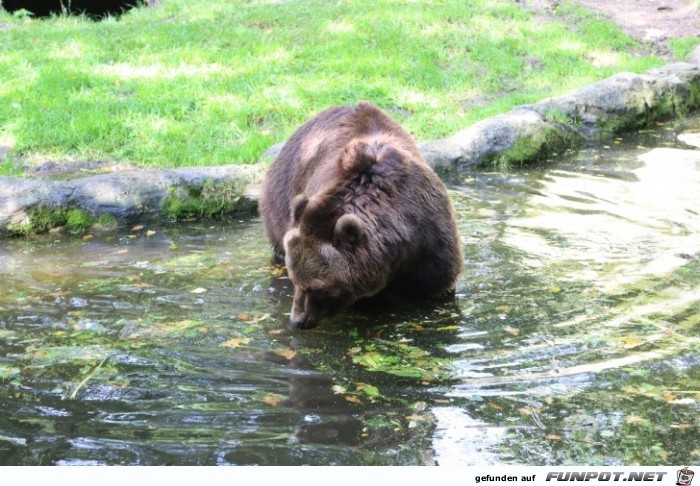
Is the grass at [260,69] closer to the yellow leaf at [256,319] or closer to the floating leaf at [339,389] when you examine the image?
the yellow leaf at [256,319]

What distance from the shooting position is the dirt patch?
16922 mm

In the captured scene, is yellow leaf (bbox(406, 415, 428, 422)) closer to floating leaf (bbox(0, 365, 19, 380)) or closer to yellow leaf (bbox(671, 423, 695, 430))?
yellow leaf (bbox(671, 423, 695, 430))

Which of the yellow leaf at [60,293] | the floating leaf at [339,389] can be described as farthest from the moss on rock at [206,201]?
the floating leaf at [339,389]

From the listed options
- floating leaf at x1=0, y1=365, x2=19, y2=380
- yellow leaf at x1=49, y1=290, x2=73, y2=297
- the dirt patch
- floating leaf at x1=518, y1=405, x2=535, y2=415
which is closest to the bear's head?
floating leaf at x1=518, y1=405, x2=535, y2=415

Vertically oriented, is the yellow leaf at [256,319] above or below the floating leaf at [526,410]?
below

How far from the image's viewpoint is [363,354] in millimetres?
5805

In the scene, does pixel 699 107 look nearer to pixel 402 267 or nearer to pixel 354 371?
pixel 402 267

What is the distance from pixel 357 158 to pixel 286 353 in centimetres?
158

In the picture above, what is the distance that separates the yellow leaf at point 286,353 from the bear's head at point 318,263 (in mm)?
287

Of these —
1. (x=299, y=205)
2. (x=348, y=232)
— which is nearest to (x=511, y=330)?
(x=348, y=232)

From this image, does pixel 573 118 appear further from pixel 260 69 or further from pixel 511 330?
pixel 511 330

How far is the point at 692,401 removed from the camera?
189 inches

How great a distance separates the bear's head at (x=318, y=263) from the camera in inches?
231

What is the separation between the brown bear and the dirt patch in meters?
11.4
